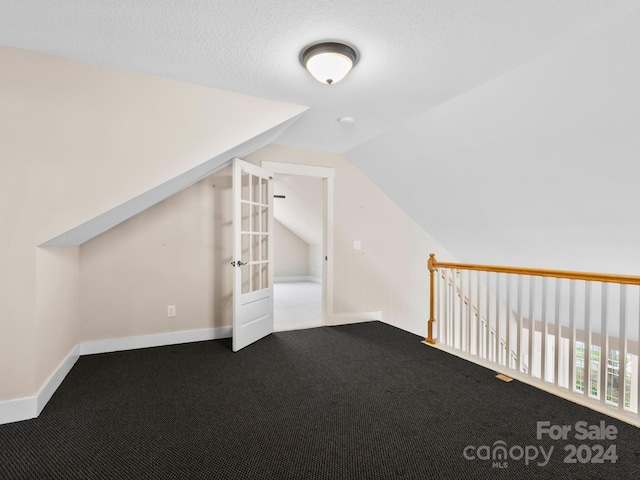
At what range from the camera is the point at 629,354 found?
4.38m

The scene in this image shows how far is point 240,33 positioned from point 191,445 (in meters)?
2.34

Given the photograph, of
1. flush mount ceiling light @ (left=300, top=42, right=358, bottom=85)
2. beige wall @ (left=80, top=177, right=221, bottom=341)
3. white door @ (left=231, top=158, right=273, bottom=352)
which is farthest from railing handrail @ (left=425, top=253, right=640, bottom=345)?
beige wall @ (left=80, top=177, right=221, bottom=341)

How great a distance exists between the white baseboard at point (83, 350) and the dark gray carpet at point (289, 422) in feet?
0.24

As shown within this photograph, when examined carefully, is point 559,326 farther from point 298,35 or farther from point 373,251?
point 298,35

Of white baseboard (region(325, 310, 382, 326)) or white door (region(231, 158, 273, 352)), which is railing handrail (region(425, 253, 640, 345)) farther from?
white door (region(231, 158, 273, 352))

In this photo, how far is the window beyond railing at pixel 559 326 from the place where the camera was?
2.39 m

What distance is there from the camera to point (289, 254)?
962 centimetres

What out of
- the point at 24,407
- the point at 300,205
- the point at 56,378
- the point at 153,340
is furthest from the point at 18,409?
the point at 300,205

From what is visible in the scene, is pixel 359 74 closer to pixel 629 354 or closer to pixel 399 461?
pixel 399 461

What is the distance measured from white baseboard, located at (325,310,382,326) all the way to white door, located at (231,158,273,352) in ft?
2.90

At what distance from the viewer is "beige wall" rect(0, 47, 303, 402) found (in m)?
2.18

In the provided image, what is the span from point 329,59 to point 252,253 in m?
2.39

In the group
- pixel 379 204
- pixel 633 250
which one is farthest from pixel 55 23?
pixel 633 250

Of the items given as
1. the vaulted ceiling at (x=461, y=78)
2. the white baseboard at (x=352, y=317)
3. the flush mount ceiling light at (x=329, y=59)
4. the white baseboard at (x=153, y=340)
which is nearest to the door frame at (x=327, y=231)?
the white baseboard at (x=352, y=317)
